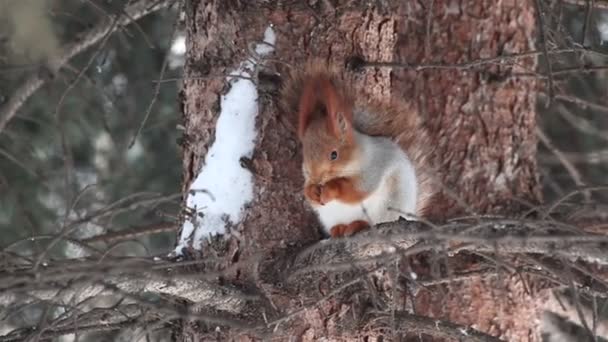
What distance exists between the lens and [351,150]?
2689 mm

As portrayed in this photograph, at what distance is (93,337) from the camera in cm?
392

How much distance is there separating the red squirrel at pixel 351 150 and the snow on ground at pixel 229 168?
3.8 inches

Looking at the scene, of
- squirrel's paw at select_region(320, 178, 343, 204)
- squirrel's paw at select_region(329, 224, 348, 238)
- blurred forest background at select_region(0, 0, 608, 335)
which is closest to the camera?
squirrel's paw at select_region(320, 178, 343, 204)

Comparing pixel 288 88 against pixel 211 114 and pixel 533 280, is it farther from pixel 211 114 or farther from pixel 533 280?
pixel 533 280

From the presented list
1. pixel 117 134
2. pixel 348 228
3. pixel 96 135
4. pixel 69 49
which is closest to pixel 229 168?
pixel 348 228

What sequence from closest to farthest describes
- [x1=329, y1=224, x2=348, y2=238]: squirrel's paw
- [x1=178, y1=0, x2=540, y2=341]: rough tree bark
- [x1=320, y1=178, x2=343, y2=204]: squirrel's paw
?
[x1=178, y1=0, x2=540, y2=341]: rough tree bark < [x1=320, y1=178, x2=343, y2=204]: squirrel's paw < [x1=329, y1=224, x2=348, y2=238]: squirrel's paw

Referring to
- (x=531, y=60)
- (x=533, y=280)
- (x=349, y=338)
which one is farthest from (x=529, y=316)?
(x=349, y=338)

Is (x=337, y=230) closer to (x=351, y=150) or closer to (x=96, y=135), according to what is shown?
(x=351, y=150)

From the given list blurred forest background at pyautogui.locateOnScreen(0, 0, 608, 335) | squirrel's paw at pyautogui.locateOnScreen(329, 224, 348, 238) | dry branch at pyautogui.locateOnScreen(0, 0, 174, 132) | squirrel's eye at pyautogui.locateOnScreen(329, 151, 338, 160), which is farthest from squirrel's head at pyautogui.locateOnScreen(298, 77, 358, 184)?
blurred forest background at pyautogui.locateOnScreen(0, 0, 608, 335)

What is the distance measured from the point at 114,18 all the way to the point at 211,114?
0.37 meters

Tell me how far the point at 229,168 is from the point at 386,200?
45 centimetres

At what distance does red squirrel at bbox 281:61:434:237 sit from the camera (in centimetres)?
251

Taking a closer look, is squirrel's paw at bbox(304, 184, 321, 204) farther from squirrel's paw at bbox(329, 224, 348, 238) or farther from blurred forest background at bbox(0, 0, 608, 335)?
blurred forest background at bbox(0, 0, 608, 335)

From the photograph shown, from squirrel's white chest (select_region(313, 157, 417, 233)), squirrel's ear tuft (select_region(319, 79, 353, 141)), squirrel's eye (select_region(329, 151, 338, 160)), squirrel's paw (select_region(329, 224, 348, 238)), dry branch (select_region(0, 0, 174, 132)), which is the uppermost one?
dry branch (select_region(0, 0, 174, 132))
